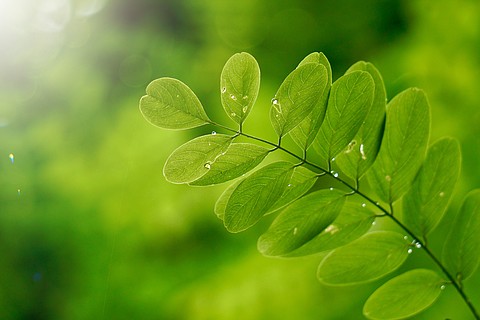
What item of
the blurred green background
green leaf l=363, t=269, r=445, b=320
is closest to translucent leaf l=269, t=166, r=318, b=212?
green leaf l=363, t=269, r=445, b=320

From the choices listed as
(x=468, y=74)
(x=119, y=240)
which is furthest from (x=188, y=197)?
(x=468, y=74)

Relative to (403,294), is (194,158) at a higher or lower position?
higher

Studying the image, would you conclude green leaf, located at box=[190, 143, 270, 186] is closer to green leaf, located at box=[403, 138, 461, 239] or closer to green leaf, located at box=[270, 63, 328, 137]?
green leaf, located at box=[270, 63, 328, 137]

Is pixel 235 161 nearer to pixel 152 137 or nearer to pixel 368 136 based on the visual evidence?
pixel 368 136

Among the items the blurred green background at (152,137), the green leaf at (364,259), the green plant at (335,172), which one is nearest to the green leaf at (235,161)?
the green plant at (335,172)

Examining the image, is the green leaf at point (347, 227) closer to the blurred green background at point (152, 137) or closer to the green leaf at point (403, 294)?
the green leaf at point (403, 294)

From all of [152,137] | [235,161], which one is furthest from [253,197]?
[152,137]

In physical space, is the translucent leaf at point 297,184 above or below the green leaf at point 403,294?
above

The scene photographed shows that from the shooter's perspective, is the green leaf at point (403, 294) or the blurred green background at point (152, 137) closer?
the green leaf at point (403, 294)
